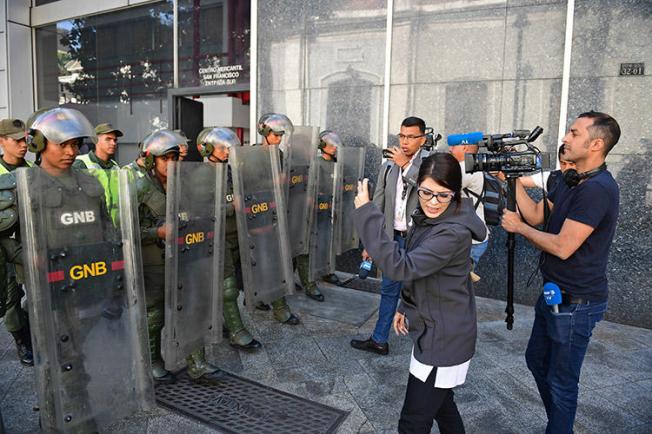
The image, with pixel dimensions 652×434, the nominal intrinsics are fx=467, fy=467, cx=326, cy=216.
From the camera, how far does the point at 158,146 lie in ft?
10.8

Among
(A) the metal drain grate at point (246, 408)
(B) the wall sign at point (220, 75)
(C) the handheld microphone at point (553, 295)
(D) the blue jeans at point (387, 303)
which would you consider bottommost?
(A) the metal drain grate at point (246, 408)

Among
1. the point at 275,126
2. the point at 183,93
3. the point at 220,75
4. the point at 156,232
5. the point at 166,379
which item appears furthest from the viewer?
the point at 183,93

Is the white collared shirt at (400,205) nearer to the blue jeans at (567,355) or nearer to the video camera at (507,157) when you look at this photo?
the video camera at (507,157)

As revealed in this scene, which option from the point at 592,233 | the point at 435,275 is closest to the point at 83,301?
the point at 435,275

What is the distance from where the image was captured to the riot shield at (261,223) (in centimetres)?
378

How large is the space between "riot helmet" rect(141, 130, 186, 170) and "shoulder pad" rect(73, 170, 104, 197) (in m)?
0.86

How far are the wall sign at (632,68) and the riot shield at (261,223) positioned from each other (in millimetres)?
3705

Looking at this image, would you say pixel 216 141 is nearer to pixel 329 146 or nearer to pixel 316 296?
pixel 329 146

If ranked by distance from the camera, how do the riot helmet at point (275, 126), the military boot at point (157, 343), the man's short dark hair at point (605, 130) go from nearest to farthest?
the man's short dark hair at point (605, 130) → the military boot at point (157, 343) → the riot helmet at point (275, 126)

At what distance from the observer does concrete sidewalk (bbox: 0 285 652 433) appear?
3018mm

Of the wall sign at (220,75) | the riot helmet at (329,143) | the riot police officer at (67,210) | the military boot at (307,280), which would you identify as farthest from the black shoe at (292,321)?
the wall sign at (220,75)

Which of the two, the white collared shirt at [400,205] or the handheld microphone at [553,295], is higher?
the white collared shirt at [400,205]

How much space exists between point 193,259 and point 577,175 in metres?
2.42

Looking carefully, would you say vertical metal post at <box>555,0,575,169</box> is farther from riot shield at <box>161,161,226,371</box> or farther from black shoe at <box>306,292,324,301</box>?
riot shield at <box>161,161,226,371</box>
